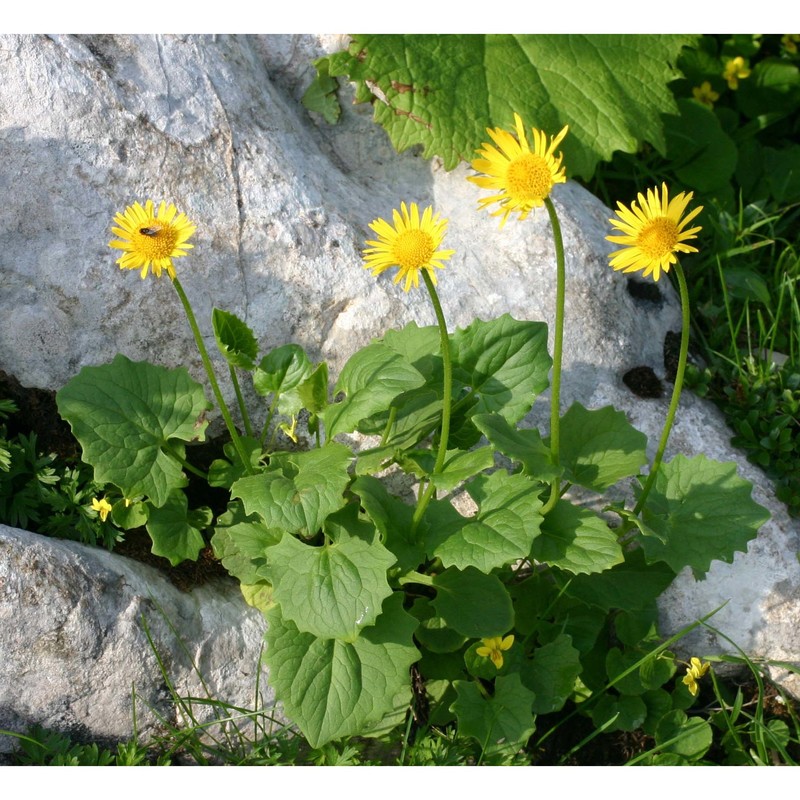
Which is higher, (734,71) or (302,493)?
(734,71)

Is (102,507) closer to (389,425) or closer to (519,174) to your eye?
(389,425)

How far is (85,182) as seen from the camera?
342 cm

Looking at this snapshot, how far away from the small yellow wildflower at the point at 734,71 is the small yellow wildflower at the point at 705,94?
0.33 feet

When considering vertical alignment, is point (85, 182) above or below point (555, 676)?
above

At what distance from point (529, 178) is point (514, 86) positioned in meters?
1.91

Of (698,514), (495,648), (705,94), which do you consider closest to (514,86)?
(705,94)

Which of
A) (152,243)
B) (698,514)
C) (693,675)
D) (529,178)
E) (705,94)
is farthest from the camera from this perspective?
(705,94)

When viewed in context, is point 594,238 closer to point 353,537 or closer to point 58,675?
point 353,537

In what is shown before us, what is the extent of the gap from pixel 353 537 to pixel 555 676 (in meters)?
0.87

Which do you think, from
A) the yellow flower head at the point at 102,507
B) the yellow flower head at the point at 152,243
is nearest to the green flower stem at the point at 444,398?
the yellow flower head at the point at 152,243

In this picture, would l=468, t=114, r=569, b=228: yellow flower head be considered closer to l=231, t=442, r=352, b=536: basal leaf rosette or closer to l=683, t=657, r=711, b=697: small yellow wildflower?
l=231, t=442, r=352, b=536: basal leaf rosette

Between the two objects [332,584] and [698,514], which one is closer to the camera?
[332,584]

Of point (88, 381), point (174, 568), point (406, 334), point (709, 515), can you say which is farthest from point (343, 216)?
point (709, 515)

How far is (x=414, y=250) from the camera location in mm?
2406
